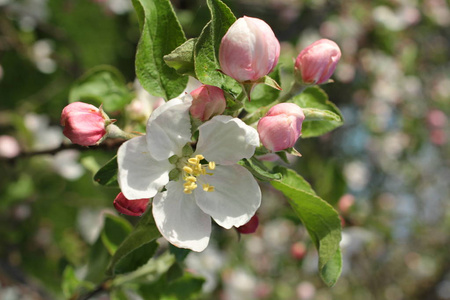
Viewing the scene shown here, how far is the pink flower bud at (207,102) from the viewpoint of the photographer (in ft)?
2.55

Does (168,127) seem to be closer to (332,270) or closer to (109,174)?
(109,174)

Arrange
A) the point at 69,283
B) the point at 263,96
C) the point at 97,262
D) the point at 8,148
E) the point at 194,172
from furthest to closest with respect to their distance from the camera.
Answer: the point at 8,148 → the point at 97,262 → the point at 69,283 → the point at 263,96 → the point at 194,172

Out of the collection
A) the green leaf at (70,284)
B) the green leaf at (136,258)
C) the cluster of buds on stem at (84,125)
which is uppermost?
the cluster of buds on stem at (84,125)

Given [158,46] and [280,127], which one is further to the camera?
[158,46]

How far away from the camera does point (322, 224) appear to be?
869mm

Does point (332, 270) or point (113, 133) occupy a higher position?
A: point (113, 133)

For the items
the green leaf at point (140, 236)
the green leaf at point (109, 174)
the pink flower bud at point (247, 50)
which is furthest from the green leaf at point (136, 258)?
the pink flower bud at point (247, 50)

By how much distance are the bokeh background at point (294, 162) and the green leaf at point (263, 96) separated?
0.35 m

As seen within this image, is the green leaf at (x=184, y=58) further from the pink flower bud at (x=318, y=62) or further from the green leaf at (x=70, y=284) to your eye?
the green leaf at (x=70, y=284)

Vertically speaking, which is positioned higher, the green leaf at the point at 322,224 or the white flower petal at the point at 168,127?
the white flower petal at the point at 168,127

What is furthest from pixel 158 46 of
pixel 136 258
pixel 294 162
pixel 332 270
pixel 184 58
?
pixel 294 162

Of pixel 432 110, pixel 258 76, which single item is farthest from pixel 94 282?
pixel 432 110

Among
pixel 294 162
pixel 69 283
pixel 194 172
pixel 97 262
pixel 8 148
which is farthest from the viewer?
pixel 294 162

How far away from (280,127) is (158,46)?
31 cm
